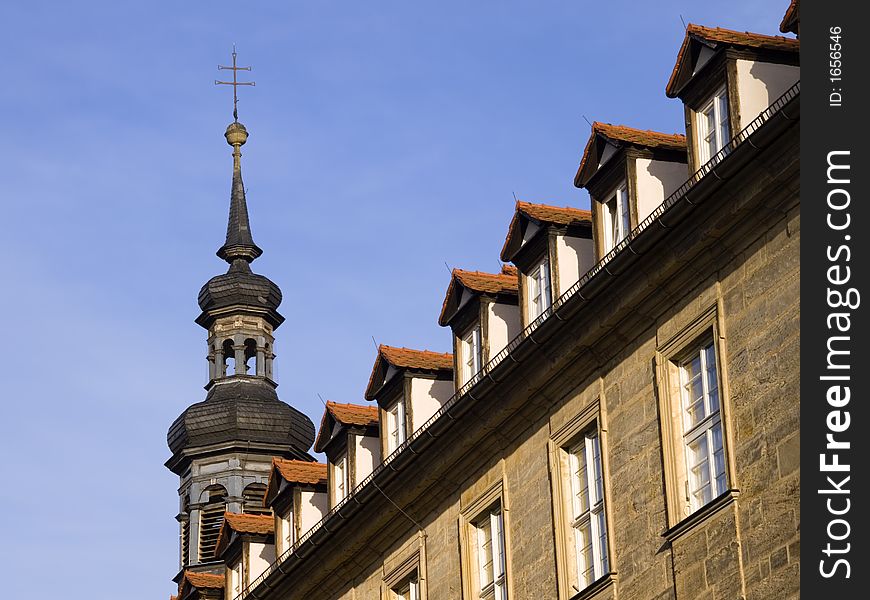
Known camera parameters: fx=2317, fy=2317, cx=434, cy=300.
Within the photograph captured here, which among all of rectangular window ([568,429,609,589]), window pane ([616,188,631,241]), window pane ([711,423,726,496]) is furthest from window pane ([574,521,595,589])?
window pane ([616,188,631,241])

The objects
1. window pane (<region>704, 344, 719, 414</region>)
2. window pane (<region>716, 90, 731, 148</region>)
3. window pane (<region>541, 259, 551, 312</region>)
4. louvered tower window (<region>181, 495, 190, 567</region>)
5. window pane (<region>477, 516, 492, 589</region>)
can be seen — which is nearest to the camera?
window pane (<region>704, 344, 719, 414</region>)

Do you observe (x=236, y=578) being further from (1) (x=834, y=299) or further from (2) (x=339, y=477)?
(1) (x=834, y=299)

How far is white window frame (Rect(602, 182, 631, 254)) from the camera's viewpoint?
33.6 m

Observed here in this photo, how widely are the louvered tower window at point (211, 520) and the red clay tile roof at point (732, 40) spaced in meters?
31.1

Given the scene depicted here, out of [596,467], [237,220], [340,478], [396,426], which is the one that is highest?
[237,220]

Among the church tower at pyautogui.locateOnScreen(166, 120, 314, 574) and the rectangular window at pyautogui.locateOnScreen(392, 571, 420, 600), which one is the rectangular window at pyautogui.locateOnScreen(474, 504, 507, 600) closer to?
the rectangular window at pyautogui.locateOnScreen(392, 571, 420, 600)

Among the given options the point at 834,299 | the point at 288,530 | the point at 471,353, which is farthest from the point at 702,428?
the point at 288,530

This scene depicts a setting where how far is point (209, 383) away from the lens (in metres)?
65.1

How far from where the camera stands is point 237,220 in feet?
229

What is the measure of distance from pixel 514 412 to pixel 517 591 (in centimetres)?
280

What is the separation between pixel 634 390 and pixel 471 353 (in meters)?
6.57

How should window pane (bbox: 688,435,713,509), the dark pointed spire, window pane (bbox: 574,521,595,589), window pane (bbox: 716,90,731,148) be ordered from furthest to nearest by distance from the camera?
1. the dark pointed spire
2. window pane (bbox: 574,521,595,589)
3. window pane (bbox: 716,90,731,148)
4. window pane (bbox: 688,435,713,509)

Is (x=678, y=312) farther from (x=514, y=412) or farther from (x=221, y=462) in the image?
(x=221, y=462)

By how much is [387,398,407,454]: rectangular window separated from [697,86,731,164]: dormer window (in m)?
10.2
